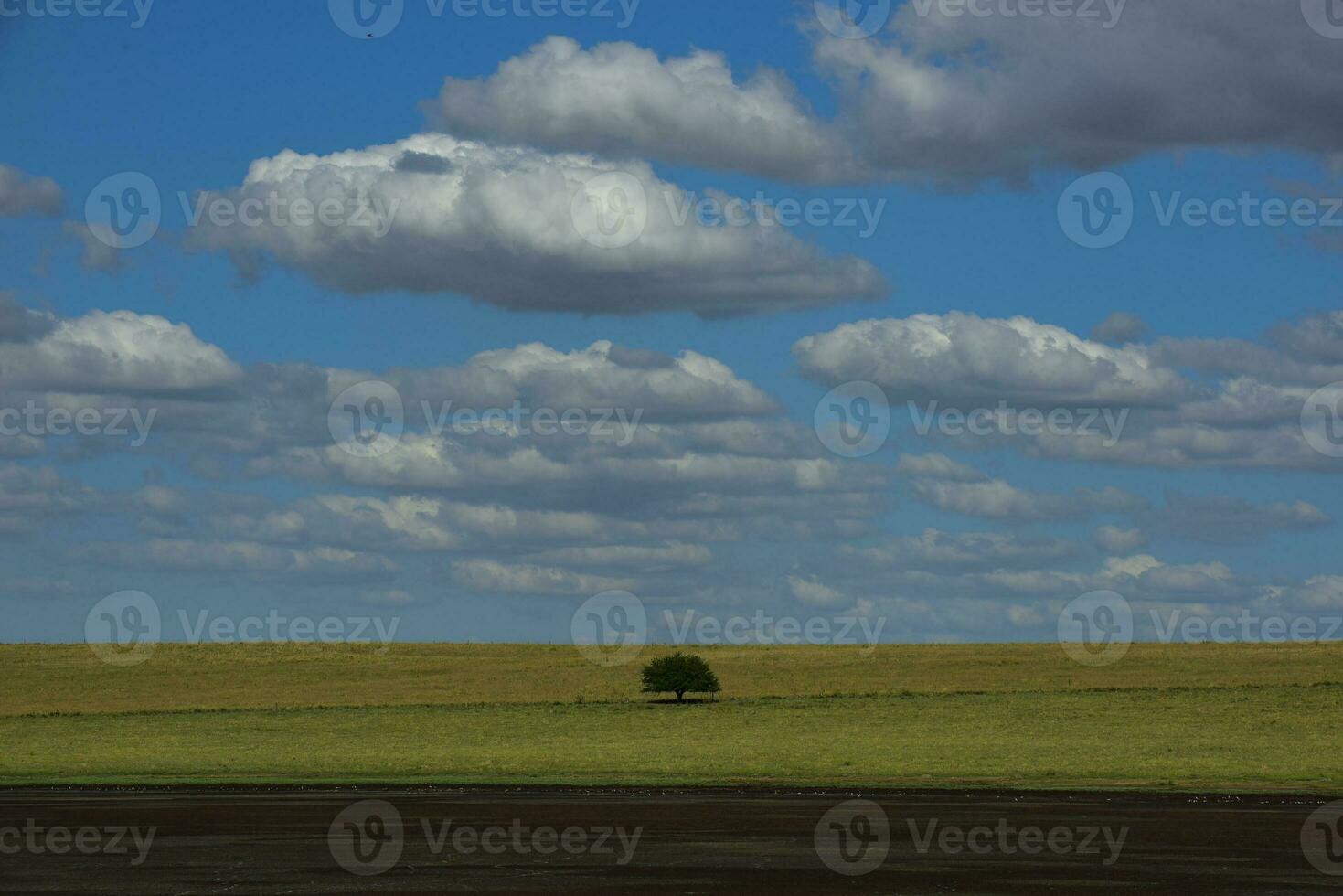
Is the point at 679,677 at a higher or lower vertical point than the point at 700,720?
higher

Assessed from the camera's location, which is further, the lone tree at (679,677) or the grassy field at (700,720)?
the lone tree at (679,677)

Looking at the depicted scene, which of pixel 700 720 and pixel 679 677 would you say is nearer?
pixel 700 720

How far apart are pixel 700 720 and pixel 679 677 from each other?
12.4 metres

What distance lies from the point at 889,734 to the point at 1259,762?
21.8m

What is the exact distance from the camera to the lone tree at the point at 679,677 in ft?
352

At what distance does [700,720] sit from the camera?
95.1m

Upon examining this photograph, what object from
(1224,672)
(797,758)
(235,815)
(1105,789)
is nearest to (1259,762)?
(1105,789)

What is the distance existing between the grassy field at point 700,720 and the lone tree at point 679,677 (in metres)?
2.75

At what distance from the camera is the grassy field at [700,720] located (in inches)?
2422

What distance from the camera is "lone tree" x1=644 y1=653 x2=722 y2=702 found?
352ft

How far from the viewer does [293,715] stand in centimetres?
10000

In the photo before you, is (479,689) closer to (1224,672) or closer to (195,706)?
(195,706)

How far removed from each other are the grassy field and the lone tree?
275 cm

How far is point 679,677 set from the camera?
107 m
